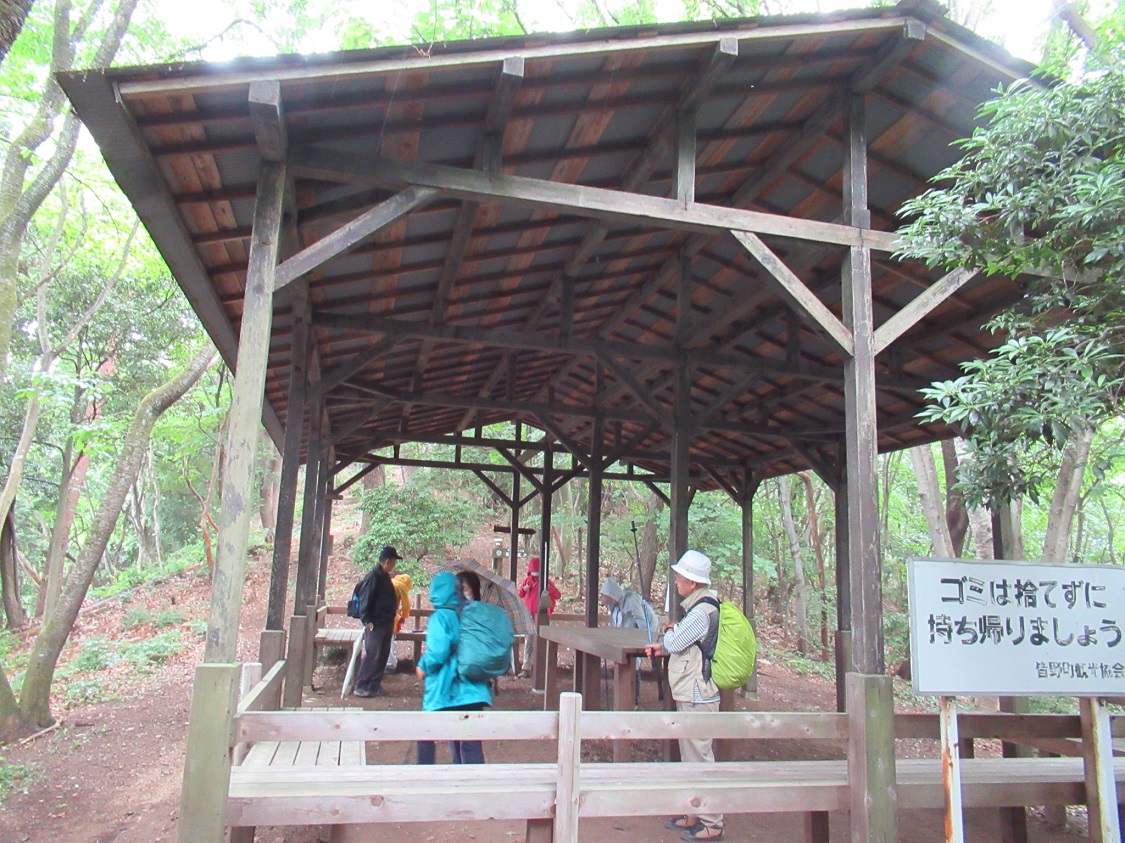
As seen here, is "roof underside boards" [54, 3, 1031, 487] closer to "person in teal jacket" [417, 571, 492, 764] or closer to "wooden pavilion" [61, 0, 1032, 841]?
"wooden pavilion" [61, 0, 1032, 841]

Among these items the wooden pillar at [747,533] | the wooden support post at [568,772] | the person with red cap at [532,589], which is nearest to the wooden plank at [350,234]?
the wooden support post at [568,772]

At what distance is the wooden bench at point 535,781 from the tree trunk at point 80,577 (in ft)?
16.3

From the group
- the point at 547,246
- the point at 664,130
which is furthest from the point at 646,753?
the point at 664,130

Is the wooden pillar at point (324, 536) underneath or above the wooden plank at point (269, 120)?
underneath

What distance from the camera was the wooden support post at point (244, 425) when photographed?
3273 mm

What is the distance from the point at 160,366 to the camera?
15.6 m

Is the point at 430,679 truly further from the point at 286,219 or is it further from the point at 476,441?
the point at 476,441

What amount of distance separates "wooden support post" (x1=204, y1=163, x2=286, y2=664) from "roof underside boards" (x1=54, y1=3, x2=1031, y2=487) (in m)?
0.18

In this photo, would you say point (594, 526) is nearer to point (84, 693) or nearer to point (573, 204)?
point (573, 204)

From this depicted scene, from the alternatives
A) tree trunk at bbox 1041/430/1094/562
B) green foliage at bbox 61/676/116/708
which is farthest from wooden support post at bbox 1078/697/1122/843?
green foliage at bbox 61/676/116/708

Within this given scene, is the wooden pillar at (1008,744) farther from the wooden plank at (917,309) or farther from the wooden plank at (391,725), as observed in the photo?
the wooden plank at (391,725)

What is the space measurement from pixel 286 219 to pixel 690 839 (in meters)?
4.38

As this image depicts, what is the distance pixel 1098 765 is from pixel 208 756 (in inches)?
164

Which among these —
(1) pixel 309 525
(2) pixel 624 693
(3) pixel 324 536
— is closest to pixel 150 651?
(3) pixel 324 536
